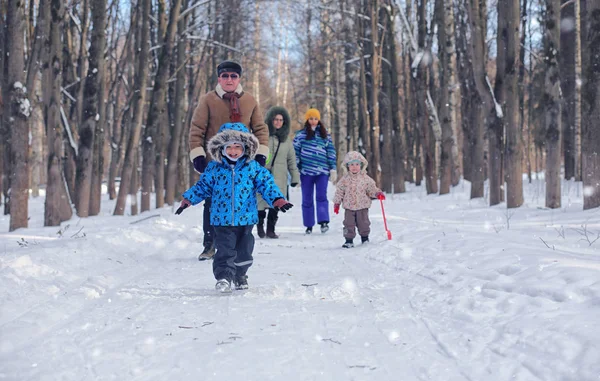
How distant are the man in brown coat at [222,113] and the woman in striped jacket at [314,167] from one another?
2.87 m

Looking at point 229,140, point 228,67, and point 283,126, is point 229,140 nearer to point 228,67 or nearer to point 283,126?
point 228,67

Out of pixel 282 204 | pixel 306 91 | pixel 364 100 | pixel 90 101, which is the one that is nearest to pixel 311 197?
pixel 282 204

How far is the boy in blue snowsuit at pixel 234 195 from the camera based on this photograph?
4957 millimetres

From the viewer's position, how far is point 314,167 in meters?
9.59

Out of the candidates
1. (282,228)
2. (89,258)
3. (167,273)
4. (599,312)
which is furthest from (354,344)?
(282,228)

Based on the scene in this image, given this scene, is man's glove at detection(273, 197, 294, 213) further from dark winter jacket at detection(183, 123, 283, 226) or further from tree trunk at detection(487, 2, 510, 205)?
tree trunk at detection(487, 2, 510, 205)

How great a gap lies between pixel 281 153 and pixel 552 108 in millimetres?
5137

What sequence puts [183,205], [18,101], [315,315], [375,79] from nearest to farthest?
[315,315]
[183,205]
[18,101]
[375,79]

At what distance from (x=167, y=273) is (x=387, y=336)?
298cm

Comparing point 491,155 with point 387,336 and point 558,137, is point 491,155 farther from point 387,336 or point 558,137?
point 387,336

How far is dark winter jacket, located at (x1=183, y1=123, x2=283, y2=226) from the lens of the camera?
4.99 meters

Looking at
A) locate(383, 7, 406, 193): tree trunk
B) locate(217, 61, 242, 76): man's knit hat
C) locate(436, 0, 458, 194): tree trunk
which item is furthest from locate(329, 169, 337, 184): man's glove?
locate(383, 7, 406, 193): tree trunk

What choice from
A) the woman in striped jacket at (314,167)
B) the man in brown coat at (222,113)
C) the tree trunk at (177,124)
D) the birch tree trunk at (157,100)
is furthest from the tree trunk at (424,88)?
the man in brown coat at (222,113)

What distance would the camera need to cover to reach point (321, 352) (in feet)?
10.3
